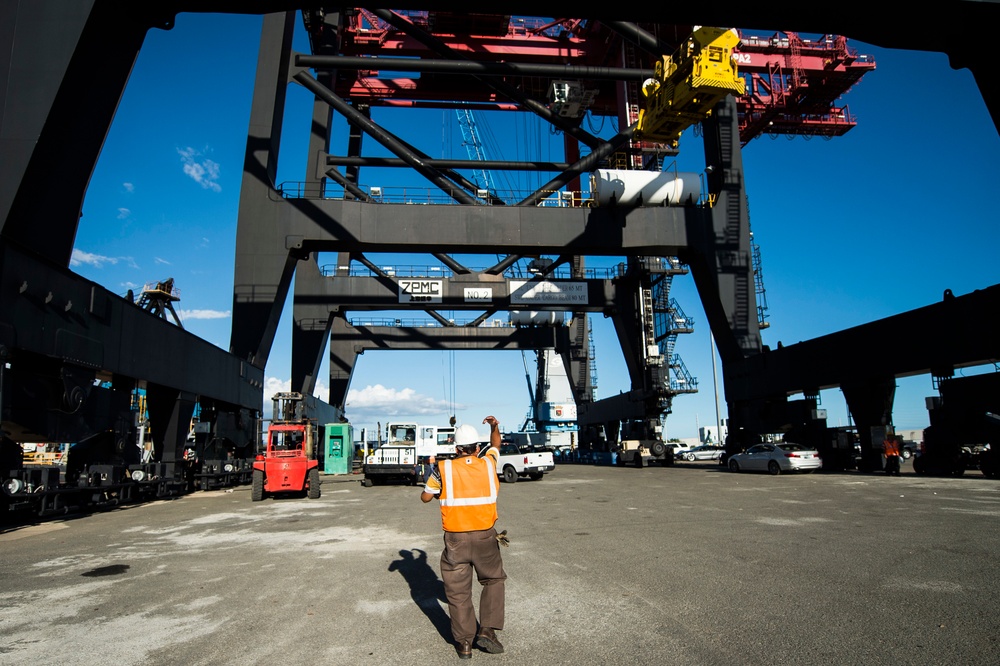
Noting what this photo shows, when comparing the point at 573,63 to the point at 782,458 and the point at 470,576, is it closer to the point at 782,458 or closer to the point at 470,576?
the point at 782,458

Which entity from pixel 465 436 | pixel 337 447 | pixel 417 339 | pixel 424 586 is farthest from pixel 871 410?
pixel 417 339

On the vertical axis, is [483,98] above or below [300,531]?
above

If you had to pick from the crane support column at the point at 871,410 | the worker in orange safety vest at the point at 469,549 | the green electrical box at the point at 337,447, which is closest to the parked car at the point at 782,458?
the crane support column at the point at 871,410

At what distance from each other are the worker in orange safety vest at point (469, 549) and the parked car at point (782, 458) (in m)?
20.3

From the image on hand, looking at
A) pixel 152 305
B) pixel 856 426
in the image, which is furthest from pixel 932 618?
pixel 152 305

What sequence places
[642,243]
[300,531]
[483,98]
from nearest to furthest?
[300,531] → [642,243] → [483,98]

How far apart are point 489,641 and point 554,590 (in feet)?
6.05

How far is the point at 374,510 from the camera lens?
13.8 m

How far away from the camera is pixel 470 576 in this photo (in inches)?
177

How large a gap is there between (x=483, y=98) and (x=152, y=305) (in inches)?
1301

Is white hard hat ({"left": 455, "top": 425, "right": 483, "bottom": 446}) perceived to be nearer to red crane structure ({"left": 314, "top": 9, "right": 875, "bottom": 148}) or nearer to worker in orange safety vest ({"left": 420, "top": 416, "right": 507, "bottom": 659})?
worker in orange safety vest ({"left": 420, "top": 416, "right": 507, "bottom": 659})

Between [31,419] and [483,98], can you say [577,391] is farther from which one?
[31,419]

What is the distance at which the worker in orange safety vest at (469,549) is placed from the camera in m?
4.33

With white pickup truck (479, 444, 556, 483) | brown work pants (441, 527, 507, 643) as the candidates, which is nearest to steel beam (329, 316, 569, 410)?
white pickup truck (479, 444, 556, 483)
